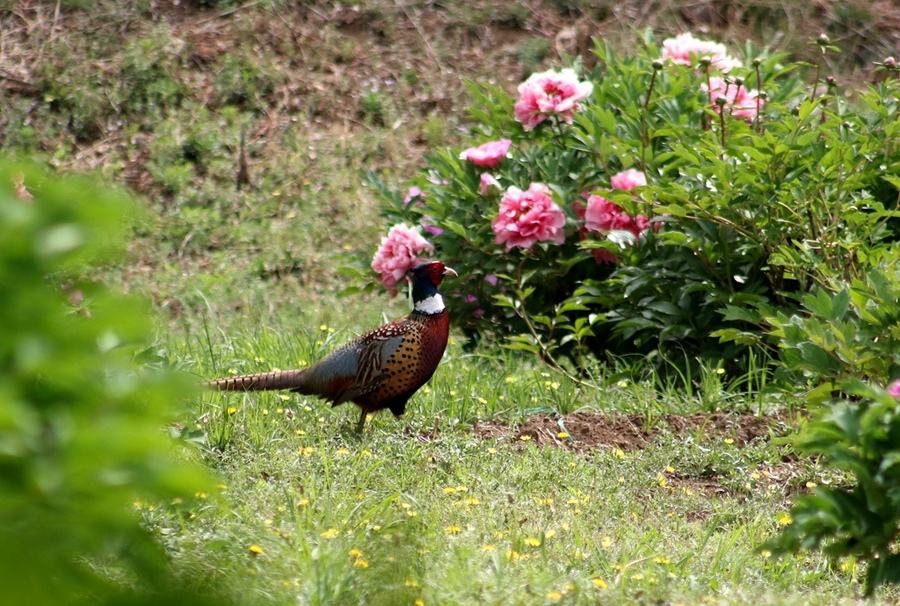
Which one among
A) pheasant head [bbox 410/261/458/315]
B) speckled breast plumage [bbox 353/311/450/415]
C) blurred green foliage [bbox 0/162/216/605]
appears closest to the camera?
blurred green foliage [bbox 0/162/216/605]

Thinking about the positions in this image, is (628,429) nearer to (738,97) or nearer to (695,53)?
(738,97)

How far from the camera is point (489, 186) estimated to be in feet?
16.8

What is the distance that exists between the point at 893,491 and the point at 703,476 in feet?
6.20

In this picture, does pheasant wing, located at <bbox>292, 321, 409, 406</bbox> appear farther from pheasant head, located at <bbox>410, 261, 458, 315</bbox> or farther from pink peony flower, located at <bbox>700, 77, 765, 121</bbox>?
pink peony flower, located at <bbox>700, 77, 765, 121</bbox>

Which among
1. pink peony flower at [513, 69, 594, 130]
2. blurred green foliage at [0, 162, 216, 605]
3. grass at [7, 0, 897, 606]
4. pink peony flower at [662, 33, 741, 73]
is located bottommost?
grass at [7, 0, 897, 606]

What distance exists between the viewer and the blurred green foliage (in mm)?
1147

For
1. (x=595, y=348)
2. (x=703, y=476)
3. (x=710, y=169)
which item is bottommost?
(x=595, y=348)

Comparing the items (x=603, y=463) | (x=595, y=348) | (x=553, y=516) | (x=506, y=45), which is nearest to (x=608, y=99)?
(x=595, y=348)

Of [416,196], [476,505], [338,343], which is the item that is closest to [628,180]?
[416,196]

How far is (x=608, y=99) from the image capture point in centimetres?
546

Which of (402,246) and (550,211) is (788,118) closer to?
(550,211)

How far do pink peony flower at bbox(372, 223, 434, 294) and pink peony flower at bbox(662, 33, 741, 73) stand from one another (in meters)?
1.46

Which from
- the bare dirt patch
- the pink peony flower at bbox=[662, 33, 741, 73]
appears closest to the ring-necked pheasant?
the bare dirt patch

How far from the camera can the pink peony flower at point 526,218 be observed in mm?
4918
